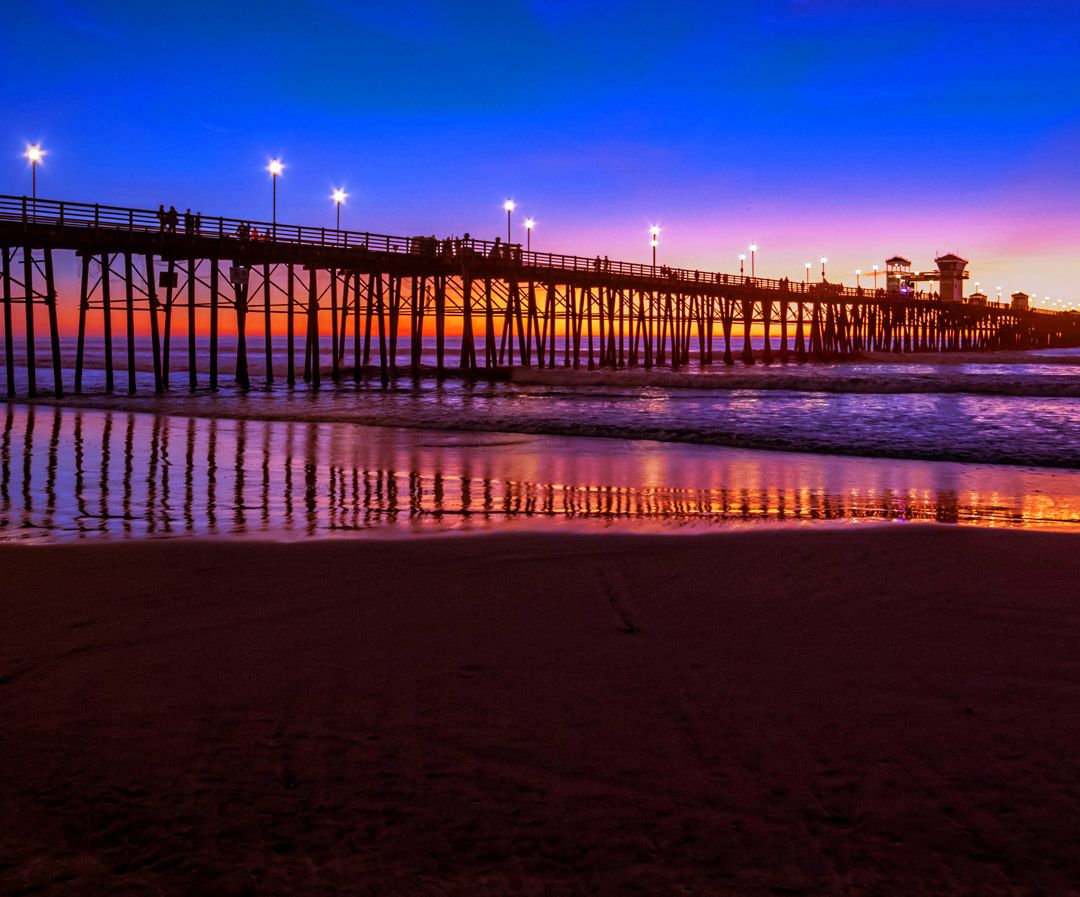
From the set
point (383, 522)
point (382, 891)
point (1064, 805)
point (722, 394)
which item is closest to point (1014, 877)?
point (1064, 805)

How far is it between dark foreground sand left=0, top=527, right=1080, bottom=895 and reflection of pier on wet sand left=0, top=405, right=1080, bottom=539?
2010 millimetres

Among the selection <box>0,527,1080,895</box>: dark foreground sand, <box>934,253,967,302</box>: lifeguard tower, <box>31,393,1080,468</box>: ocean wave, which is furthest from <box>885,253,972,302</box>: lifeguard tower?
<box>0,527,1080,895</box>: dark foreground sand

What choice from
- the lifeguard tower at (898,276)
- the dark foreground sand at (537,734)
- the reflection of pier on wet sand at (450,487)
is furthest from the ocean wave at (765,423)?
the lifeguard tower at (898,276)

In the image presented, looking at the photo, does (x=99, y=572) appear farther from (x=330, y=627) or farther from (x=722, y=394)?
(x=722, y=394)

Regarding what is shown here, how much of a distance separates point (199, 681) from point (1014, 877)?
8.46ft

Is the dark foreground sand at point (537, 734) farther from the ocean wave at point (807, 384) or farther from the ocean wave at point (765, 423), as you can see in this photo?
the ocean wave at point (807, 384)

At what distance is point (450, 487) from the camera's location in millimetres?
8844

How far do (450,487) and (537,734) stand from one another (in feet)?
19.9

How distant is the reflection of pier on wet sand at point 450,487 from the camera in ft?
22.5

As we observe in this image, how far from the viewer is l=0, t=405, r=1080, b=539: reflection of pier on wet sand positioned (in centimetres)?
686

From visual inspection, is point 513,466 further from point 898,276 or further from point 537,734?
point 898,276

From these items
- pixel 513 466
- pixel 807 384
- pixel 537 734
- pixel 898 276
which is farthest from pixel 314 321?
pixel 898 276

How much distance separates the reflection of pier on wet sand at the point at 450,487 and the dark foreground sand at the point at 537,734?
2.01 metres

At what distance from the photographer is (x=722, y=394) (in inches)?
1118
